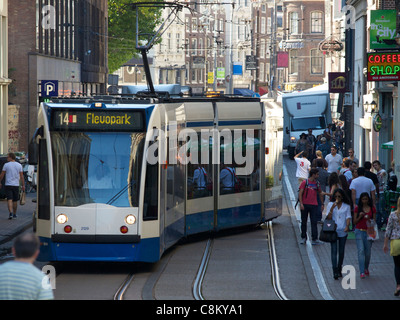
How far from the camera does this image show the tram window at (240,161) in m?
18.5

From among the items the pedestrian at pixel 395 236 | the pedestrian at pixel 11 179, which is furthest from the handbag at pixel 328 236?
the pedestrian at pixel 11 179

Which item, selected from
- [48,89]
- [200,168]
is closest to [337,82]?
[48,89]

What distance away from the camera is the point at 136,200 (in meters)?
14.3

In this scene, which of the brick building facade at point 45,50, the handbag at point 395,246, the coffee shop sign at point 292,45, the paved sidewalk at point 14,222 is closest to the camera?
the handbag at point 395,246

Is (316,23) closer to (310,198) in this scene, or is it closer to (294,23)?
Answer: (294,23)

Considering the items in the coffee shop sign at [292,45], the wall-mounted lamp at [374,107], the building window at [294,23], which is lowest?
the wall-mounted lamp at [374,107]

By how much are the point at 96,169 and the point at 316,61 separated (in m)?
82.7

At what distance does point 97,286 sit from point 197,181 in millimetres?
4556

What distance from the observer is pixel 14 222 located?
2212 centimetres

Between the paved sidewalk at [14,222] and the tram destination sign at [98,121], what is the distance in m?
5.25

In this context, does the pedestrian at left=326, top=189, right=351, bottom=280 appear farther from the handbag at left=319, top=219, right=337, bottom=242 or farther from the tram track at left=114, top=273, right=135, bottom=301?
the tram track at left=114, top=273, right=135, bottom=301

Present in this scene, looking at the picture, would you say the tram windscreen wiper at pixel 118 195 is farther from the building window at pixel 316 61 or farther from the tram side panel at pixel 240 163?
the building window at pixel 316 61

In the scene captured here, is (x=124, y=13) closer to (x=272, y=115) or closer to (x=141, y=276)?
(x=272, y=115)
